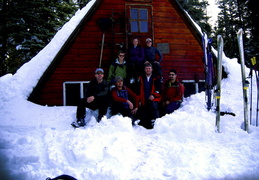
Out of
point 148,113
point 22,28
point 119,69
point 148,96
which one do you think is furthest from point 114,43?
point 22,28

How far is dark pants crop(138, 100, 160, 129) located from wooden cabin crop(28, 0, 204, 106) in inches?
115

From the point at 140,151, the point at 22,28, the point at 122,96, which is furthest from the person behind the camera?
the point at 22,28

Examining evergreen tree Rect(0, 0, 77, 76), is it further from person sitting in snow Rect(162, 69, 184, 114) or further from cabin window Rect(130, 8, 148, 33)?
person sitting in snow Rect(162, 69, 184, 114)

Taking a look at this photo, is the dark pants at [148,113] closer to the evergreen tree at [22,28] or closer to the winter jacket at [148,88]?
the winter jacket at [148,88]

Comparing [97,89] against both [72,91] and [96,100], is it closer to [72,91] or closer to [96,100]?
[96,100]

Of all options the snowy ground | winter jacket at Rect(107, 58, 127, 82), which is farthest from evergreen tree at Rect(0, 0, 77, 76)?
the snowy ground

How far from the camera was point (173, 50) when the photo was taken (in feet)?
25.1

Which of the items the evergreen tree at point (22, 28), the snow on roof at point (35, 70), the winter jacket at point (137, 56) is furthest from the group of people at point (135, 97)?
the evergreen tree at point (22, 28)

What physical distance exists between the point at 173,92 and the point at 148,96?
2.55 ft

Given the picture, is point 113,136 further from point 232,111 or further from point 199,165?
point 232,111

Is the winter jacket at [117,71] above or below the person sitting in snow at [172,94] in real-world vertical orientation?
above

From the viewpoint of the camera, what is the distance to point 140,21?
24.6 ft

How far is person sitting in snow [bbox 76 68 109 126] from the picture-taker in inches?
178

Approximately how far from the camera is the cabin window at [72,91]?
710 centimetres
